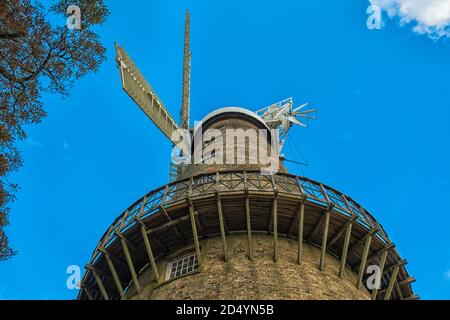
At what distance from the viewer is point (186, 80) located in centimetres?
3772

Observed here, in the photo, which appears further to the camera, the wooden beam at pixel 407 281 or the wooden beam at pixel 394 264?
the wooden beam at pixel 407 281

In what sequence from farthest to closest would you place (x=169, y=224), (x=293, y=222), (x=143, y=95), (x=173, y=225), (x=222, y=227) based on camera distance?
(x=143, y=95) < (x=293, y=222) < (x=173, y=225) < (x=169, y=224) < (x=222, y=227)

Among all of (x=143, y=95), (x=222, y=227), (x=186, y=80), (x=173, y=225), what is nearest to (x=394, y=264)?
(x=222, y=227)

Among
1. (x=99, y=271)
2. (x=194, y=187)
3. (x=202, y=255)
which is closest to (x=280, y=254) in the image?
(x=202, y=255)

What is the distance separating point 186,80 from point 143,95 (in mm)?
12116

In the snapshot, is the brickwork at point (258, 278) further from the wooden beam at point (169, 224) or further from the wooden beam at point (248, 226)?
the wooden beam at point (169, 224)

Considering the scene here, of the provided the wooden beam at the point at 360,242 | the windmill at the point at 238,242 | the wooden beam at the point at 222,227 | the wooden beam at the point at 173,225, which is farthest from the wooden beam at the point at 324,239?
the wooden beam at the point at 173,225

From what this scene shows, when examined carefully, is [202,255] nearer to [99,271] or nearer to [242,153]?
[99,271]

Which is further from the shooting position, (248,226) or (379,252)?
(379,252)

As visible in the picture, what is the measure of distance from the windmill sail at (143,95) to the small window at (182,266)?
11.9m

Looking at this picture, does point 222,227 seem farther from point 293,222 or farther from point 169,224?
point 293,222

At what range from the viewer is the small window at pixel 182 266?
43.9 feet

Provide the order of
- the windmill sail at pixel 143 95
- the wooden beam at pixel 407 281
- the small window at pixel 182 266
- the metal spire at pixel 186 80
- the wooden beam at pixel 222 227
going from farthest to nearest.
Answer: the metal spire at pixel 186 80
the windmill sail at pixel 143 95
the wooden beam at pixel 407 281
the small window at pixel 182 266
the wooden beam at pixel 222 227
